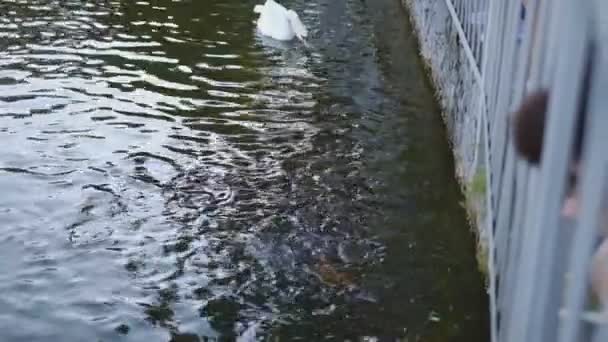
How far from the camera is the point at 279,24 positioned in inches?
421

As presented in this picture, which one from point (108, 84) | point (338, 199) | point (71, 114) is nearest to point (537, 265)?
point (338, 199)

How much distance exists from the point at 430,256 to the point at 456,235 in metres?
0.38

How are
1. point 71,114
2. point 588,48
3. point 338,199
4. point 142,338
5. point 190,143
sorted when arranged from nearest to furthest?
point 588,48, point 142,338, point 338,199, point 190,143, point 71,114

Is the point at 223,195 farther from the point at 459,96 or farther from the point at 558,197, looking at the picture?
the point at 558,197

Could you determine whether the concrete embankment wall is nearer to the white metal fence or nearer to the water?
the water

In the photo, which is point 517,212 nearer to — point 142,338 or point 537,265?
point 537,265

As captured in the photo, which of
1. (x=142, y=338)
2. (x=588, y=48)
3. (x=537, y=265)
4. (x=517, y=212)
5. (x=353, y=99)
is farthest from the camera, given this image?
(x=353, y=99)

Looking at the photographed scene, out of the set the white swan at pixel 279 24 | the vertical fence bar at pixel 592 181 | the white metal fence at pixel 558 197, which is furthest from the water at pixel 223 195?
the vertical fence bar at pixel 592 181

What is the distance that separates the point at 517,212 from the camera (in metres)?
3.81

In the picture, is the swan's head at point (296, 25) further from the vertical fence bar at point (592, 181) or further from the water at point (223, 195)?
the vertical fence bar at point (592, 181)

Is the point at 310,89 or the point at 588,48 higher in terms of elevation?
the point at 588,48

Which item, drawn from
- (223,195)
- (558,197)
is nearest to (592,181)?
(558,197)

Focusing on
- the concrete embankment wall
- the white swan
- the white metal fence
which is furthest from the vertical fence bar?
the white swan

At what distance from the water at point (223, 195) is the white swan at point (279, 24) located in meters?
0.18
